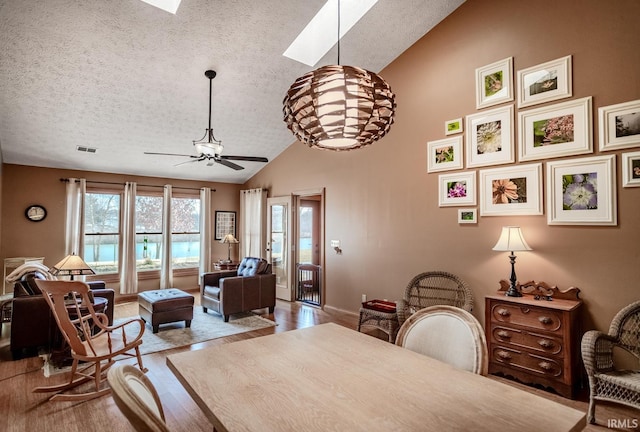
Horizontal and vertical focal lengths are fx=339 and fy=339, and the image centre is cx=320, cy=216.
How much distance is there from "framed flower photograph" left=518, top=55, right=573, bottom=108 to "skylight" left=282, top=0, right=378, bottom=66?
1797mm

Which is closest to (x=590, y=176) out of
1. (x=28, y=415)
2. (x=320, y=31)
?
(x=320, y=31)

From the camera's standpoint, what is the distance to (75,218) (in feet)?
19.8

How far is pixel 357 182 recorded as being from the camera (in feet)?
17.1

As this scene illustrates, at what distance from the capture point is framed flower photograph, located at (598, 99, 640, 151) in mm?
2805

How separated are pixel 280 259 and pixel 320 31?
409 centimetres

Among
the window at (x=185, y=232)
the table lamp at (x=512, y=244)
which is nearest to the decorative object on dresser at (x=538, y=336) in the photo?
the table lamp at (x=512, y=244)

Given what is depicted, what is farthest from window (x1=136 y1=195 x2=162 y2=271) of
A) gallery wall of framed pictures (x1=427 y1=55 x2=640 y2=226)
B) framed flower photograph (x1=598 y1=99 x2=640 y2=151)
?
framed flower photograph (x1=598 y1=99 x2=640 y2=151)

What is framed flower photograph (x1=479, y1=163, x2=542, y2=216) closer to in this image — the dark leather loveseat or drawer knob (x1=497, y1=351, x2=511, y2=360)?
drawer knob (x1=497, y1=351, x2=511, y2=360)

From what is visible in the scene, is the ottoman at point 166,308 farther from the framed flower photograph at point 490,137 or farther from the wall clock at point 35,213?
the framed flower photograph at point 490,137

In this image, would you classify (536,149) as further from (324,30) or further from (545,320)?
(324,30)

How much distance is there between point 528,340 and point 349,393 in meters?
2.48

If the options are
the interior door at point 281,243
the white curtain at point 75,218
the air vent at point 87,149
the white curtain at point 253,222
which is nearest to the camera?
the air vent at point 87,149

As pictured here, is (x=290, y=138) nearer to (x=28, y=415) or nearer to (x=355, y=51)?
(x=355, y=51)

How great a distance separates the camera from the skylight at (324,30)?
385cm
